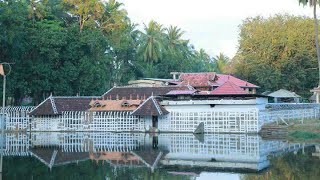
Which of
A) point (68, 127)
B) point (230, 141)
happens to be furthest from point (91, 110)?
point (230, 141)

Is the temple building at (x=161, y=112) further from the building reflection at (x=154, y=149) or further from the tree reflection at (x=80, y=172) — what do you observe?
the tree reflection at (x=80, y=172)

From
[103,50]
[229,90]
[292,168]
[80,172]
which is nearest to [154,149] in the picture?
[80,172]

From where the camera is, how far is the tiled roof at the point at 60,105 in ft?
142

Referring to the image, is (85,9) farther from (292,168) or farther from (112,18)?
(292,168)

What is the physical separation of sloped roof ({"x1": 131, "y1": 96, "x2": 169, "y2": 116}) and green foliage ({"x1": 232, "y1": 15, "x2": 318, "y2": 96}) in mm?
19467

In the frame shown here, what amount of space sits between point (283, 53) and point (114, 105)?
2210 cm

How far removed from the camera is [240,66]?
202ft

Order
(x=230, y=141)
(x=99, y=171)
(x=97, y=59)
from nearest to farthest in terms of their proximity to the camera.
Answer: (x=99, y=171) < (x=230, y=141) < (x=97, y=59)

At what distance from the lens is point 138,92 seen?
148 feet

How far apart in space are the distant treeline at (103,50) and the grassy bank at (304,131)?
17639 millimetres

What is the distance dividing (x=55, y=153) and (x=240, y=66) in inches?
1446

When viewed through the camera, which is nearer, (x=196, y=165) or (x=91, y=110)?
(x=196, y=165)

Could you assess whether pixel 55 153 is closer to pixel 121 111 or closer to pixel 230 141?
pixel 230 141

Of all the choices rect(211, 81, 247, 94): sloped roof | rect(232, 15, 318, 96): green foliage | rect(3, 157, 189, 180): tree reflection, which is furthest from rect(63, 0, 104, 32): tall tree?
rect(3, 157, 189, 180): tree reflection
